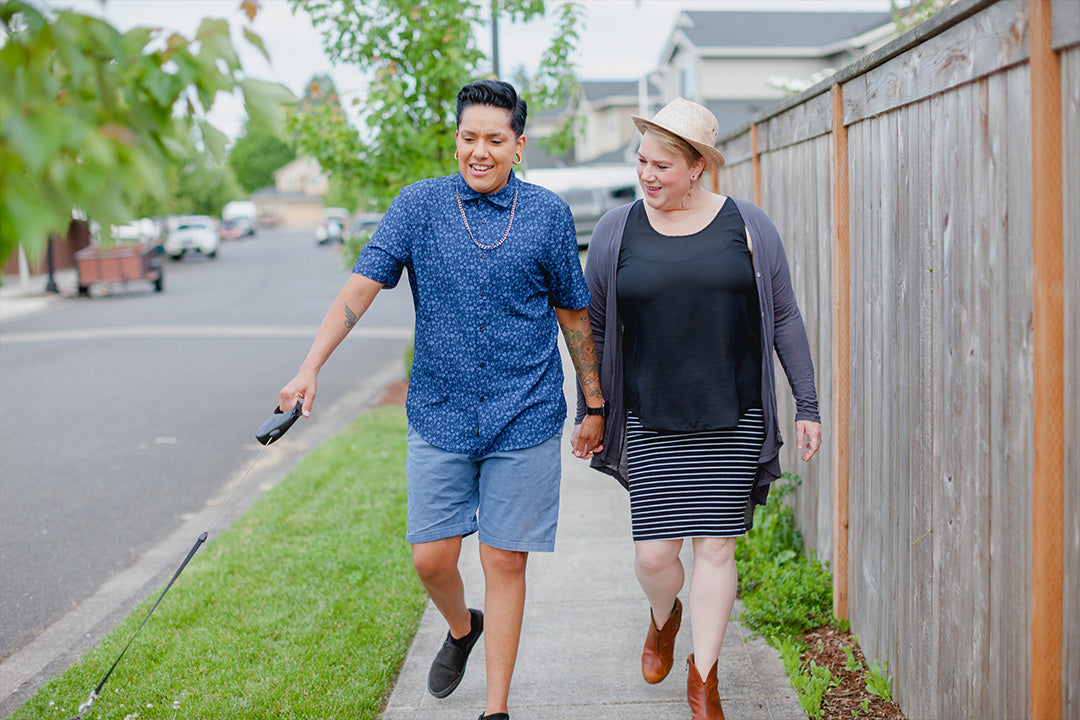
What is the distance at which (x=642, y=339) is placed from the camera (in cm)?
346

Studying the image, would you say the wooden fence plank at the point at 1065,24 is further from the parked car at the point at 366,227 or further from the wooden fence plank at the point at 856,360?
the parked car at the point at 366,227

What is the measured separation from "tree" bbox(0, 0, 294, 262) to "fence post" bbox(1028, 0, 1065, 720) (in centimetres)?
143

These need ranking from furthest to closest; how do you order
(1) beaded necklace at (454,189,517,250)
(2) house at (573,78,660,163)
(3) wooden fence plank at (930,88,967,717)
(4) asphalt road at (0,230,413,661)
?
(2) house at (573,78,660,163) < (4) asphalt road at (0,230,413,661) < (1) beaded necklace at (454,189,517,250) < (3) wooden fence plank at (930,88,967,717)

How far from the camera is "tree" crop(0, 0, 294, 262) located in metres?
1.43

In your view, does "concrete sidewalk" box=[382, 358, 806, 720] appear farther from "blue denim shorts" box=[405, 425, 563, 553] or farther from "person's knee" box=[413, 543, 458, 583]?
"blue denim shorts" box=[405, 425, 563, 553]

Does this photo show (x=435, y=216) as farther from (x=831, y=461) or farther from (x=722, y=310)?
(x=831, y=461)

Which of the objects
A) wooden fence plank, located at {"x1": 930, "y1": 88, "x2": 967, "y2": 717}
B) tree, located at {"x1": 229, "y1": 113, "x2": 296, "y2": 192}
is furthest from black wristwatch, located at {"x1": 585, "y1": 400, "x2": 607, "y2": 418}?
tree, located at {"x1": 229, "y1": 113, "x2": 296, "y2": 192}

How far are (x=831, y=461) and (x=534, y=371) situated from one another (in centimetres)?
150

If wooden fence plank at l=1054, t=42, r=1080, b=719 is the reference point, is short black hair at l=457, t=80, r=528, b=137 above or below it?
above

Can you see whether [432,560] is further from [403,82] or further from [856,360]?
Result: [403,82]

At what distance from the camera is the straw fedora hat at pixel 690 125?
3346mm

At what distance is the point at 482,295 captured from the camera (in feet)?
10.7

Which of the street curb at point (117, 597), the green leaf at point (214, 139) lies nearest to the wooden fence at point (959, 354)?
the green leaf at point (214, 139)

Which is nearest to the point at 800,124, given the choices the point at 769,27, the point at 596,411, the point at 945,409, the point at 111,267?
the point at 596,411
